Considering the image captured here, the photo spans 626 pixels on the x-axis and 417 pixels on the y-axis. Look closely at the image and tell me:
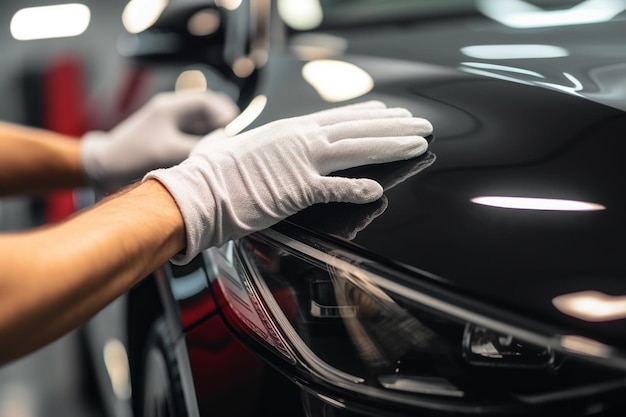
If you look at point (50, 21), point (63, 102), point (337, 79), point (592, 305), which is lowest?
point (63, 102)

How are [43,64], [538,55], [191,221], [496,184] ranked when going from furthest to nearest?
[43,64] < [538,55] < [191,221] < [496,184]

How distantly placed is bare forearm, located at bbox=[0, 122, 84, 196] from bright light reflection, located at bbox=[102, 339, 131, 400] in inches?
16.1

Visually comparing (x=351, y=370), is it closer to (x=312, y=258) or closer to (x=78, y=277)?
(x=312, y=258)

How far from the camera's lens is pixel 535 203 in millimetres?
792

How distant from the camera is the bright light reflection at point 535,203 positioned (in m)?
0.78

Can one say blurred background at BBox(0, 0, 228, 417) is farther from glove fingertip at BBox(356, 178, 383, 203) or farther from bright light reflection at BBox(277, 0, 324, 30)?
glove fingertip at BBox(356, 178, 383, 203)

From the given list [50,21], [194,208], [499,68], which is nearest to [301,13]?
[499,68]

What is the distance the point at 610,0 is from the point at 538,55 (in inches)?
12.6

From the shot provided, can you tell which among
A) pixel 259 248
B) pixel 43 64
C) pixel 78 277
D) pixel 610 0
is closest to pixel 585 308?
pixel 259 248

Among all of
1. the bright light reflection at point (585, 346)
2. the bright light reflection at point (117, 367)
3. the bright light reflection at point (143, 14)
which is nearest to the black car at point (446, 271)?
the bright light reflection at point (585, 346)

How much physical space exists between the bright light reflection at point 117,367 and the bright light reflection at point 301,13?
77 cm

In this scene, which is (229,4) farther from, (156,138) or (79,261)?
(79,261)

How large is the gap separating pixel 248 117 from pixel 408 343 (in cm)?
52

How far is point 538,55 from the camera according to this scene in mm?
1085
